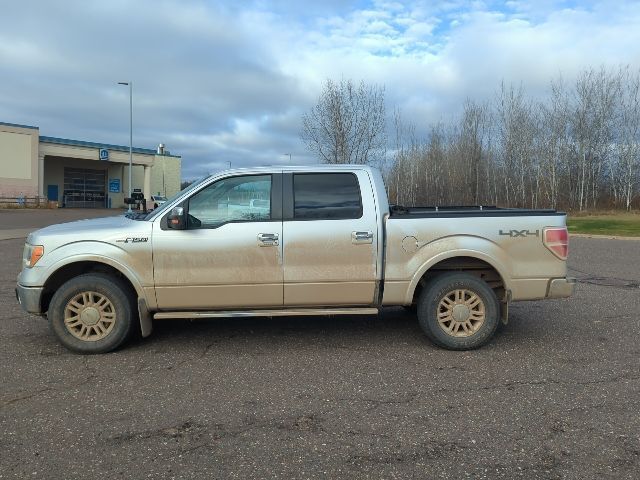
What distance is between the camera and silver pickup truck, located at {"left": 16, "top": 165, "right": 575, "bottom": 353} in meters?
5.12

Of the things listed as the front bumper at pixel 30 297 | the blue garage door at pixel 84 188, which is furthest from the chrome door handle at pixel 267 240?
the blue garage door at pixel 84 188

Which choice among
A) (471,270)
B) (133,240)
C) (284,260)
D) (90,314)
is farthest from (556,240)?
(90,314)

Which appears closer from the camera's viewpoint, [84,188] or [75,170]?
[75,170]

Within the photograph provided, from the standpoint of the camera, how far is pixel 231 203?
17.5ft

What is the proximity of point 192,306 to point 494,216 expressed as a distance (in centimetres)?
327

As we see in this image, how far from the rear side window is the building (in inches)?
1953

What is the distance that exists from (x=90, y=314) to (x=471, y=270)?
13.1 ft

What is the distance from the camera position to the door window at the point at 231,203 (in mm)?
5277

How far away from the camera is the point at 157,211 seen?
534 cm

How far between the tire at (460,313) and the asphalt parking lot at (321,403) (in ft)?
0.52

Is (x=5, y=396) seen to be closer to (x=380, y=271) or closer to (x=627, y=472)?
(x=380, y=271)

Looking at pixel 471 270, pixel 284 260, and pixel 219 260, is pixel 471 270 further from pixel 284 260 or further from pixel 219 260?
pixel 219 260

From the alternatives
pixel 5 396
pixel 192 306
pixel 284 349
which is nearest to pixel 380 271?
pixel 284 349

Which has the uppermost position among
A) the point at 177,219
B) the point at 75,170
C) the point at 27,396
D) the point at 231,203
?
the point at 75,170
